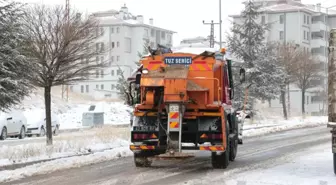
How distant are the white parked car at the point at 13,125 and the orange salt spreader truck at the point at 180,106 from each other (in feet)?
47.1

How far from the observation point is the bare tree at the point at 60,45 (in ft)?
59.8

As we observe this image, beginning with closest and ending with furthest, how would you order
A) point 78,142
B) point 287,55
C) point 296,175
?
1. point 296,175
2. point 78,142
3. point 287,55

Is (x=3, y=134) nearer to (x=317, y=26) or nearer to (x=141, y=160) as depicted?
(x=141, y=160)

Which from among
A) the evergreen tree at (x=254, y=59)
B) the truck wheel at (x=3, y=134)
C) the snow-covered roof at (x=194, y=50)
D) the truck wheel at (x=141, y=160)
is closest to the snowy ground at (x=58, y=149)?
the truck wheel at (x=141, y=160)

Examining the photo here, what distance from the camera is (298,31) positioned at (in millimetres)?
80938

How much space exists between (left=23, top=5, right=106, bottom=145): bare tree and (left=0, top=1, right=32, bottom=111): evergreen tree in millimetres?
2985

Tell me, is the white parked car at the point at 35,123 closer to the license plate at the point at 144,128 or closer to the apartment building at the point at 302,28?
the license plate at the point at 144,128

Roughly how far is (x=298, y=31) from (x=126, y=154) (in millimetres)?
67407

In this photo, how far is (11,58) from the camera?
14.2 m

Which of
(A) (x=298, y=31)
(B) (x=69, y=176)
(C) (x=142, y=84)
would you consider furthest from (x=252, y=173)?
(A) (x=298, y=31)

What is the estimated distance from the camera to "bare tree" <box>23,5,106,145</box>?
18219 millimetres

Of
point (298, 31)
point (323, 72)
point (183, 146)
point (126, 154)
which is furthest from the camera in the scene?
point (298, 31)

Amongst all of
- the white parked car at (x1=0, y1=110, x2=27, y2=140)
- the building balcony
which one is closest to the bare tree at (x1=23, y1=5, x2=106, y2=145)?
the white parked car at (x1=0, y1=110, x2=27, y2=140)

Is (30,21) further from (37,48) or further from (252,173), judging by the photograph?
(252,173)
